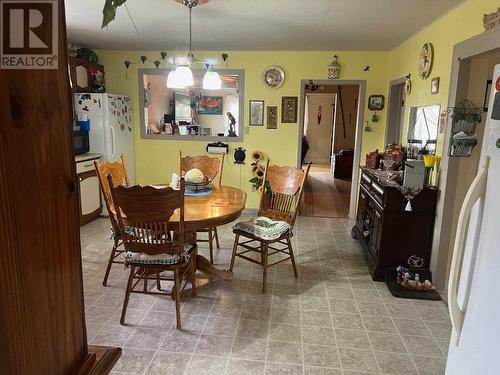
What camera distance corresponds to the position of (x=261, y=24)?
3.50 metres

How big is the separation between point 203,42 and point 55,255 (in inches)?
166

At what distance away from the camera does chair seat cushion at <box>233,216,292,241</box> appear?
9.64 ft

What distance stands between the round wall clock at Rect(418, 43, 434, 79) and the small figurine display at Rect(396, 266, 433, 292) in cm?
186

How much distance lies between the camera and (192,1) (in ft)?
8.95

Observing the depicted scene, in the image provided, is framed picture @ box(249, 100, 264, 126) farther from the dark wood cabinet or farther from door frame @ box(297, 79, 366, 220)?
the dark wood cabinet

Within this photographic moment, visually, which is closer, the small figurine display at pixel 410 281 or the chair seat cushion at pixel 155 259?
the chair seat cushion at pixel 155 259

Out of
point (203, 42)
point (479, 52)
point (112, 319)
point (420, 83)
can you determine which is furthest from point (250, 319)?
point (203, 42)

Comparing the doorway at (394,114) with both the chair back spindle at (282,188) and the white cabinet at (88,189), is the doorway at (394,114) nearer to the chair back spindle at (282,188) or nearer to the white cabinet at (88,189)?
the chair back spindle at (282,188)

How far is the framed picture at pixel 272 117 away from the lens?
502cm

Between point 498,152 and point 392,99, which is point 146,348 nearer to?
point 498,152

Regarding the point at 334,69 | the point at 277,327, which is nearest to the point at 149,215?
the point at 277,327

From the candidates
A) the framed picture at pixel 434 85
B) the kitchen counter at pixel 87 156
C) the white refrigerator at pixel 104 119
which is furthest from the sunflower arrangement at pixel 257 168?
the framed picture at pixel 434 85

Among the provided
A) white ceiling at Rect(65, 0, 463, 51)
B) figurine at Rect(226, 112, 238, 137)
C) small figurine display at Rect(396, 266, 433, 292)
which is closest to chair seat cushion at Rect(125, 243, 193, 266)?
small figurine display at Rect(396, 266, 433, 292)

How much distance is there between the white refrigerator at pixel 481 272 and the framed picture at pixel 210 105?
646cm
